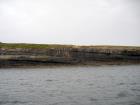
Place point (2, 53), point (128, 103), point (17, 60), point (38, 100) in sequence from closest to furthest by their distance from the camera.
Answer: point (128, 103), point (38, 100), point (17, 60), point (2, 53)

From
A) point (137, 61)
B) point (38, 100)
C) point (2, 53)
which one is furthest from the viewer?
point (137, 61)

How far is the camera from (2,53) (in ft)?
219

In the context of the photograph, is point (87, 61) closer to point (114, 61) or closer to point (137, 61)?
point (114, 61)

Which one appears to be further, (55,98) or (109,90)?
(109,90)

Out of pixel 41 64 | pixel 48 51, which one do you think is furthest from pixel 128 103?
pixel 48 51

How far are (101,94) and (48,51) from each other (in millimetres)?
46394

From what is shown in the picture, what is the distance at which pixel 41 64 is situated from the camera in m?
61.8

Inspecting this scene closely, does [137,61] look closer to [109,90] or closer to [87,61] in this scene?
[87,61]

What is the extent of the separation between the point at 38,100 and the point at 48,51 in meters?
48.2

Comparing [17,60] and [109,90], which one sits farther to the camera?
[17,60]

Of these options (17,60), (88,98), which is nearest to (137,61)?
(17,60)

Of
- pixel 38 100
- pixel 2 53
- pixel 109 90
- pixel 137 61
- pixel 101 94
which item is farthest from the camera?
pixel 137 61

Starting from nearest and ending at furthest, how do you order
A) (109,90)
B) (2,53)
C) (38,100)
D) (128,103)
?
(128,103) → (38,100) → (109,90) → (2,53)

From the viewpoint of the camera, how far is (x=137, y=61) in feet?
240
